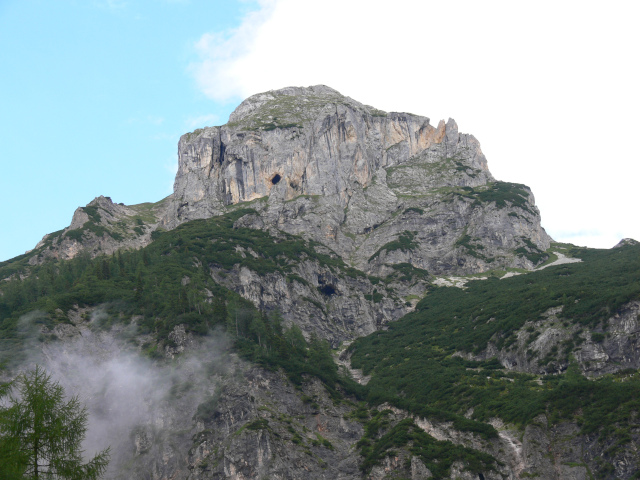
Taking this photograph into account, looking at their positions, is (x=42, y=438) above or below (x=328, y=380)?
above

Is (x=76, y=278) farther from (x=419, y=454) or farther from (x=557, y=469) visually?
(x=557, y=469)

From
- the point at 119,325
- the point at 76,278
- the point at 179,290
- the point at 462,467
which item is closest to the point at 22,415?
the point at 462,467

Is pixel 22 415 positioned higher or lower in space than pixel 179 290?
lower

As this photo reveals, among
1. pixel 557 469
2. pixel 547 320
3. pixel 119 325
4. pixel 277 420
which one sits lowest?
pixel 557 469

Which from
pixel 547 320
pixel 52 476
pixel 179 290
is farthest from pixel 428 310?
pixel 52 476

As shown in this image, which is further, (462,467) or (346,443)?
(346,443)

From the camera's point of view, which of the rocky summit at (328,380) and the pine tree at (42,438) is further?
the rocky summit at (328,380)

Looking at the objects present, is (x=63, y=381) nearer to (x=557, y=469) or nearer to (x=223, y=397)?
(x=223, y=397)

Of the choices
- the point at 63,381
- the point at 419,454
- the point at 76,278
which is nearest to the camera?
the point at 419,454

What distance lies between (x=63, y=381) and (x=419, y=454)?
67.0m

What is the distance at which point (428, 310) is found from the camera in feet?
619

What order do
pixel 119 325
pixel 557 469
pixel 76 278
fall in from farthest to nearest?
pixel 76 278 → pixel 119 325 → pixel 557 469

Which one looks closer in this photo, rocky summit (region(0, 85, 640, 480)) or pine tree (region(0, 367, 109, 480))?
pine tree (region(0, 367, 109, 480))

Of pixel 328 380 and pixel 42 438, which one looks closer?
pixel 42 438
